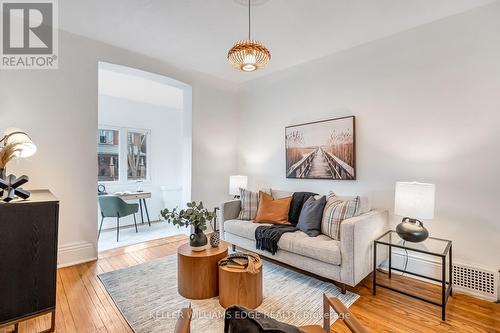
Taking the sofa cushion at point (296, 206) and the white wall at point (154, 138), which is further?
the white wall at point (154, 138)

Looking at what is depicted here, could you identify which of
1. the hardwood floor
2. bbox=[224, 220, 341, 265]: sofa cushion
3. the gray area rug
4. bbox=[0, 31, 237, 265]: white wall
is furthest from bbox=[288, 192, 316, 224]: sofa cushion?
bbox=[0, 31, 237, 265]: white wall

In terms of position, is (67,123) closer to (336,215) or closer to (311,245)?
(311,245)

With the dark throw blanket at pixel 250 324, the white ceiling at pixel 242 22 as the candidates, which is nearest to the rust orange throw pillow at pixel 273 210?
the white ceiling at pixel 242 22

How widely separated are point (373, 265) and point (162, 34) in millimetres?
3537

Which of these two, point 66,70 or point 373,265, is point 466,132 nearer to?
point 373,265

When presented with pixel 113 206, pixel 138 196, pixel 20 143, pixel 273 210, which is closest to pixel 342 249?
pixel 273 210

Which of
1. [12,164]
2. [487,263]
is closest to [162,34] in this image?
[12,164]

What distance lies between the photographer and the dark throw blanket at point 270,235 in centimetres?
274

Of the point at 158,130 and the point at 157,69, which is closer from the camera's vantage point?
the point at 157,69

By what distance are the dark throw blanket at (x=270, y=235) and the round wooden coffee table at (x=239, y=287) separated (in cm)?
66

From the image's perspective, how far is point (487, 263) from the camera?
2.30m

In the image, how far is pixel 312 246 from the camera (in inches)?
95.7

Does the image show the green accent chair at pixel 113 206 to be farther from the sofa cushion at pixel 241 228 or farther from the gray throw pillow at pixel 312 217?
the gray throw pillow at pixel 312 217

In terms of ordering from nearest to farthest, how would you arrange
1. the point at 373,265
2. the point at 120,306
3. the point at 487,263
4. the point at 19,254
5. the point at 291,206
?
the point at 19,254 → the point at 120,306 → the point at 487,263 → the point at 373,265 → the point at 291,206
